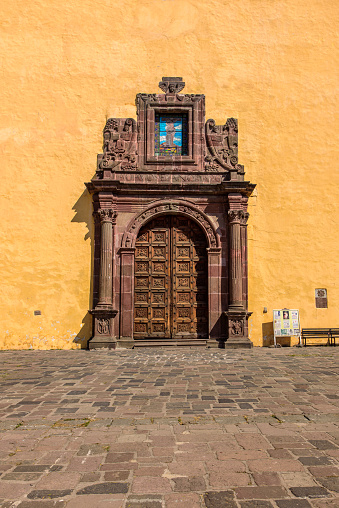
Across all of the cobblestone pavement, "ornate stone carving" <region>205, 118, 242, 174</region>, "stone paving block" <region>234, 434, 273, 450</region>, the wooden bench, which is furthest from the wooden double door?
"stone paving block" <region>234, 434, 273, 450</region>

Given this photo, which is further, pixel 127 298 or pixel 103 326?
pixel 127 298

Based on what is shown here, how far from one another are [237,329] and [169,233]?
2.55 metres

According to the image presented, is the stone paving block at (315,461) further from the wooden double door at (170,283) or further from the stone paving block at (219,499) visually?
the wooden double door at (170,283)

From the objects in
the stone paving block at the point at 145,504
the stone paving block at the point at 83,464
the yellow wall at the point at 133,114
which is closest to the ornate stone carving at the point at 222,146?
the yellow wall at the point at 133,114

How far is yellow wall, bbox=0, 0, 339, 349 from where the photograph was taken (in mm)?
8625

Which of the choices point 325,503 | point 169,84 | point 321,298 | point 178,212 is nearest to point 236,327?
point 321,298

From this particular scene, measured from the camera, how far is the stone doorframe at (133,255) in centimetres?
834

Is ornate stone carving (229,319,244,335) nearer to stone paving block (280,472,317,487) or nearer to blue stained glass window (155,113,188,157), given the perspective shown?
blue stained glass window (155,113,188,157)

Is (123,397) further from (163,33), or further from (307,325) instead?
(163,33)

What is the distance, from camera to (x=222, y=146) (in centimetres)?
909

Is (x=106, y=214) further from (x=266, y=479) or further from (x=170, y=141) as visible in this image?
(x=266, y=479)

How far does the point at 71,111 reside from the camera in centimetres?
916

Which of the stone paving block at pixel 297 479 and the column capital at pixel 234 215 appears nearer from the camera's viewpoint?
the stone paving block at pixel 297 479

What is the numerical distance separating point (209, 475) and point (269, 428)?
1.02 metres
